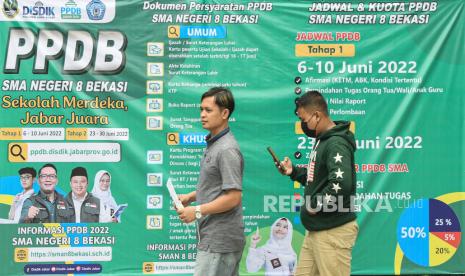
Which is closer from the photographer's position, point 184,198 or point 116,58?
point 184,198

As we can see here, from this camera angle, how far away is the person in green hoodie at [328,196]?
3787 mm

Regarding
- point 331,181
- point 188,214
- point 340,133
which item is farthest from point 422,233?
point 188,214

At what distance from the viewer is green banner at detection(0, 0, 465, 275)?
5.09 metres

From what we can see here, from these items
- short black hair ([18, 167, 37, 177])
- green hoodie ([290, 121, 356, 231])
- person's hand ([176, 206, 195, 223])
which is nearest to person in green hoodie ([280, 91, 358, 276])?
green hoodie ([290, 121, 356, 231])

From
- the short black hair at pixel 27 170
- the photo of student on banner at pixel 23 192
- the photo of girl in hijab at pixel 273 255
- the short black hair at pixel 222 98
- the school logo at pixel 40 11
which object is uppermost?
the school logo at pixel 40 11

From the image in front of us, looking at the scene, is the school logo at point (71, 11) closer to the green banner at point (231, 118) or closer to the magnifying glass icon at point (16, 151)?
the green banner at point (231, 118)

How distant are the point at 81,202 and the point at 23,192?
0.51 metres

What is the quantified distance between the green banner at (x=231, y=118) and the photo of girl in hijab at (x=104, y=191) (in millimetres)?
30

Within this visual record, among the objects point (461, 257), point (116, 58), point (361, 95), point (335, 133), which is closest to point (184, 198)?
point (335, 133)

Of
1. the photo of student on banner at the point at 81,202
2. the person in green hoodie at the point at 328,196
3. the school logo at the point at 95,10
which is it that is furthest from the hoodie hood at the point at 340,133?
the school logo at the point at 95,10

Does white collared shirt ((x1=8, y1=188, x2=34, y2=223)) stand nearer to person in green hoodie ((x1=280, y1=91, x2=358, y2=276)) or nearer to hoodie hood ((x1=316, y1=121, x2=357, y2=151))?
person in green hoodie ((x1=280, y1=91, x2=358, y2=276))

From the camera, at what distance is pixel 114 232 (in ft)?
16.9

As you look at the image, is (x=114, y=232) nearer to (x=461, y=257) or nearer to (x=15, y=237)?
(x=15, y=237)

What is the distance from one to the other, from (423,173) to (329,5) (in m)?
1.76
